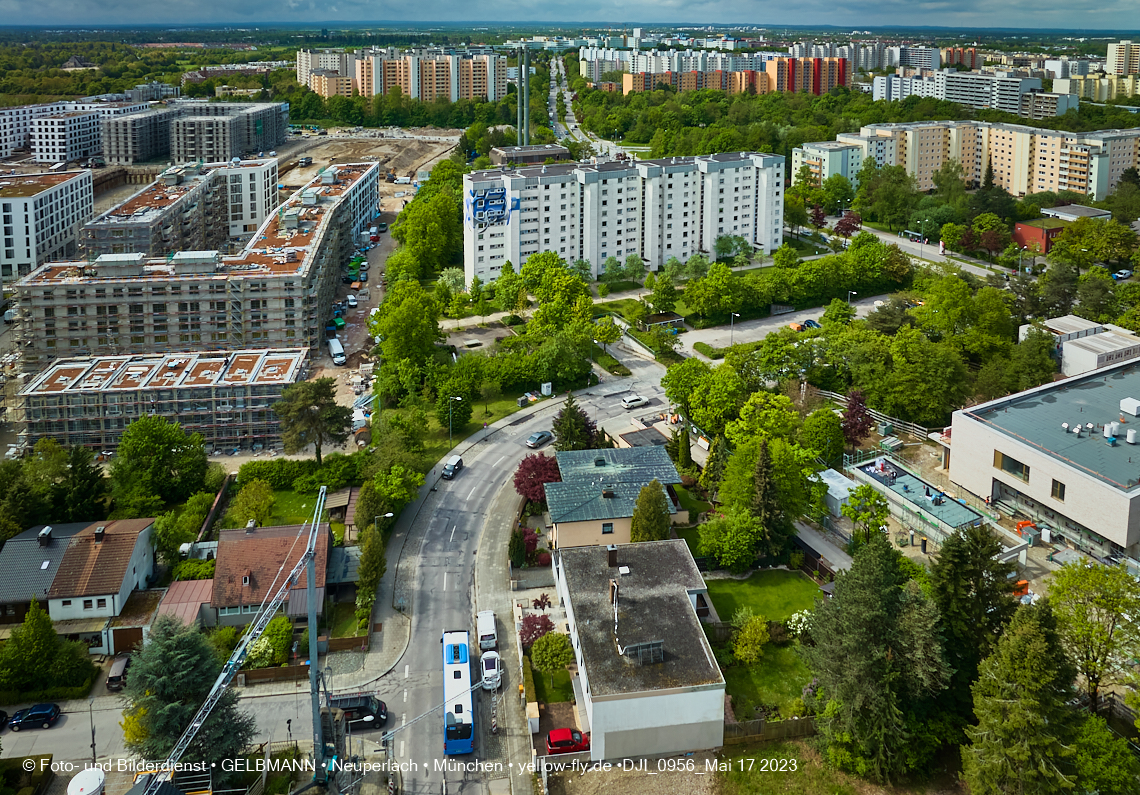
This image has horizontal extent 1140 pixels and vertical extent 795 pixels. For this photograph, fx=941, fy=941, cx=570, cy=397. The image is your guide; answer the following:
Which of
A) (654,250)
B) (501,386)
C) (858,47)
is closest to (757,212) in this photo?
(654,250)

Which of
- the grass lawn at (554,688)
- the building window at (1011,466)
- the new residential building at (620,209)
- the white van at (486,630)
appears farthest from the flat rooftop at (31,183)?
the building window at (1011,466)

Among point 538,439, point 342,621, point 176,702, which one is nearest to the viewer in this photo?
point 176,702

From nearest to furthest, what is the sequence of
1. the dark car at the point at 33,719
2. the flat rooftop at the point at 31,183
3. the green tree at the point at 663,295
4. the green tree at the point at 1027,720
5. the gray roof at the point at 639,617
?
the green tree at the point at 1027,720 < the gray roof at the point at 639,617 < the dark car at the point at 33,719 < the green tree at the point at 663,295 < the flat rooftop at the point at 31,183

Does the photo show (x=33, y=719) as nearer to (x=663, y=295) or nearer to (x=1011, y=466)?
(x=1011, y=466)

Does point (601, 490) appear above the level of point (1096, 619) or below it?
above

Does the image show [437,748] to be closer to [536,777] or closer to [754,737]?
[536,777]

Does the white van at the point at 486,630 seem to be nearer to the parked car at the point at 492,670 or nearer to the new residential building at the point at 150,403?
the parked car at the point at 492,670

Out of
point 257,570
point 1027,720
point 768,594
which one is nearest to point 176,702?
point 257,570
